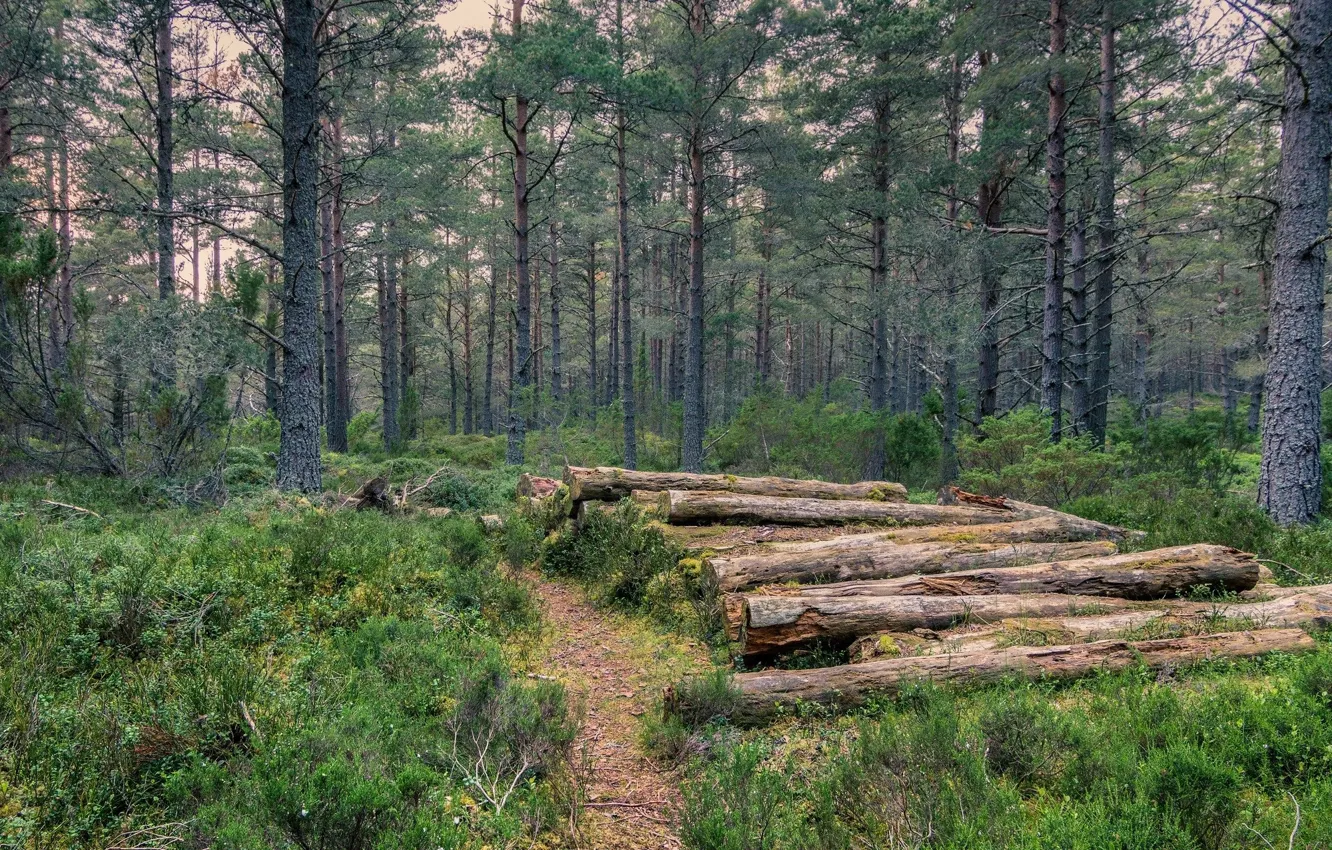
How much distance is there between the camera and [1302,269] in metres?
7.52

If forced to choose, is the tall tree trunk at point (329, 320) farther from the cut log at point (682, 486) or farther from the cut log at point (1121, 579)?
the cut log at point (1121, 579)

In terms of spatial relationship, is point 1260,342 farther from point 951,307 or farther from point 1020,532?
point 1020,532

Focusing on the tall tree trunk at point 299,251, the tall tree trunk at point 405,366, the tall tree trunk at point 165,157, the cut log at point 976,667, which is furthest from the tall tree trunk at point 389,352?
the cut log at point 976,667

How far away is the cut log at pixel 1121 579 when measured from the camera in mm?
5277

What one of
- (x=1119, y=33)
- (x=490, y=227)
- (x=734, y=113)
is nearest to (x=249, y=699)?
(x=734, y=113)

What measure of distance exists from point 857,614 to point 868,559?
1.27 meters

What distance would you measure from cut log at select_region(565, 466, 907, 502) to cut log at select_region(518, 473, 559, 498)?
6.92ft

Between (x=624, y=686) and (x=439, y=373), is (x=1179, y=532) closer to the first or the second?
(x=624, y=686)

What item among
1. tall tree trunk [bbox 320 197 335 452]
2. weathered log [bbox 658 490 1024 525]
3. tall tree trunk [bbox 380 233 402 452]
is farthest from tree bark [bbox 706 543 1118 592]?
tall tree trunk [bbox 380 233 402 452]

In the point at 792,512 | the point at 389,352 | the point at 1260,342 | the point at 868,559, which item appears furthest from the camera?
the point at 389,352

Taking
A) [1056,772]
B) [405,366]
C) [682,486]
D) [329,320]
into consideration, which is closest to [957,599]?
[1056,772]

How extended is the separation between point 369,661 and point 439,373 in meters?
40.5

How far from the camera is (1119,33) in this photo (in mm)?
14672

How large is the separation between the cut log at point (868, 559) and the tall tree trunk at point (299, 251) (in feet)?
22.0
